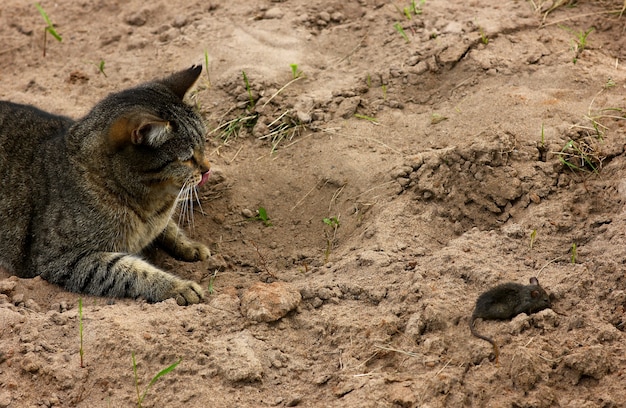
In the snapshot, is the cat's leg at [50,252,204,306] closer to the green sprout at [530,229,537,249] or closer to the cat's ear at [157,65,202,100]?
the cat's ear at [157,65,202,100]

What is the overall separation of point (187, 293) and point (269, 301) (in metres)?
0.58

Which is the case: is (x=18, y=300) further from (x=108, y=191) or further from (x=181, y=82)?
(x=181, y=82)

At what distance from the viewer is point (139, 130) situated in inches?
161

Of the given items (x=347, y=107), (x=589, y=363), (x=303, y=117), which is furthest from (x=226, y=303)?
(x=347, y=107)

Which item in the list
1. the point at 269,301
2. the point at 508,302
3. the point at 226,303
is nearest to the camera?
the point at 508,302

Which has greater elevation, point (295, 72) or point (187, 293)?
point (295, 72)

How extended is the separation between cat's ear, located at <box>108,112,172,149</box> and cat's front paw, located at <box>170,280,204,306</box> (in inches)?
32.1

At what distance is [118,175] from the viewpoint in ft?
14.3

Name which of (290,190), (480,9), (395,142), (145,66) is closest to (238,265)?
(290,190)

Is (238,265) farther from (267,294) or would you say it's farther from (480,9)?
(480,9)

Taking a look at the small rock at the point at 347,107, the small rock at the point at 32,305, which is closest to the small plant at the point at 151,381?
the small rock at the point at 32,305

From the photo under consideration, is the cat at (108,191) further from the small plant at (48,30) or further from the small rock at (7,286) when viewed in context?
the small plant at (48,30)

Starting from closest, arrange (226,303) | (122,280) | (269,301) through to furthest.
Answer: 1. (269,301)
2. (226,303)
3. (122,280)

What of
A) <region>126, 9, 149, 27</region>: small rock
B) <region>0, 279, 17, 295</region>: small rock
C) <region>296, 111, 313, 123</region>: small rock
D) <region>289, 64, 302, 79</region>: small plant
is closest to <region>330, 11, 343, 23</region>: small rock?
<region>289, 64, 302, 79</region>: small plant
